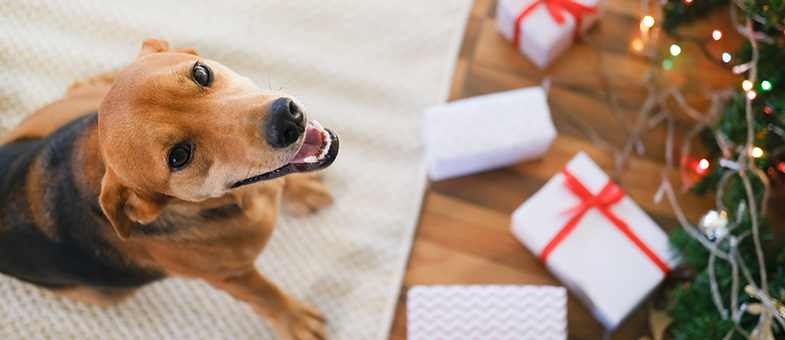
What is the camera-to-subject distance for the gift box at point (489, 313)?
1.77m

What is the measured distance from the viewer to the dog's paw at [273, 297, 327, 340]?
1880 millimetres

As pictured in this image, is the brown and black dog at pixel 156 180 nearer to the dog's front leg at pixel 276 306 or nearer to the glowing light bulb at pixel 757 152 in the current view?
the dog's front leg at pixel 276 306

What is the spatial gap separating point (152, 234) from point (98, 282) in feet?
0.98

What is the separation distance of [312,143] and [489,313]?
89 cm

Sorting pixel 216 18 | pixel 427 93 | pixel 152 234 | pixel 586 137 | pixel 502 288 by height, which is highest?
pixel 216 18

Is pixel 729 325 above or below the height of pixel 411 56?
below

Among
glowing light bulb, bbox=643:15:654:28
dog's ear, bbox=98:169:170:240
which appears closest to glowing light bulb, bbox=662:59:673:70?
glowing light bulb, bbox=643:15:654:28

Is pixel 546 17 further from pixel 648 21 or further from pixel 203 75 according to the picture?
pixel 203 75

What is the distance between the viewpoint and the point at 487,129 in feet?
6.54

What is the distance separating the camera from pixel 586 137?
7.16 feet

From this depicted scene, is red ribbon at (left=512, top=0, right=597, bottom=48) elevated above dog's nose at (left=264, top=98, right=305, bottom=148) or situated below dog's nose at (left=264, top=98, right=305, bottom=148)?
below

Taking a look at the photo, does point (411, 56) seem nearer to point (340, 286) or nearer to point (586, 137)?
point (586, 137)

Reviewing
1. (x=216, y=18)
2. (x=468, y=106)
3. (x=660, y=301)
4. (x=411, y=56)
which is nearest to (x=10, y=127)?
(x=216, y=18)

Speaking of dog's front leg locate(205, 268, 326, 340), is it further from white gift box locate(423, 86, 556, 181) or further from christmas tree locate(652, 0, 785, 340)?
christmas tree locate(652, 0, 785, 340)
